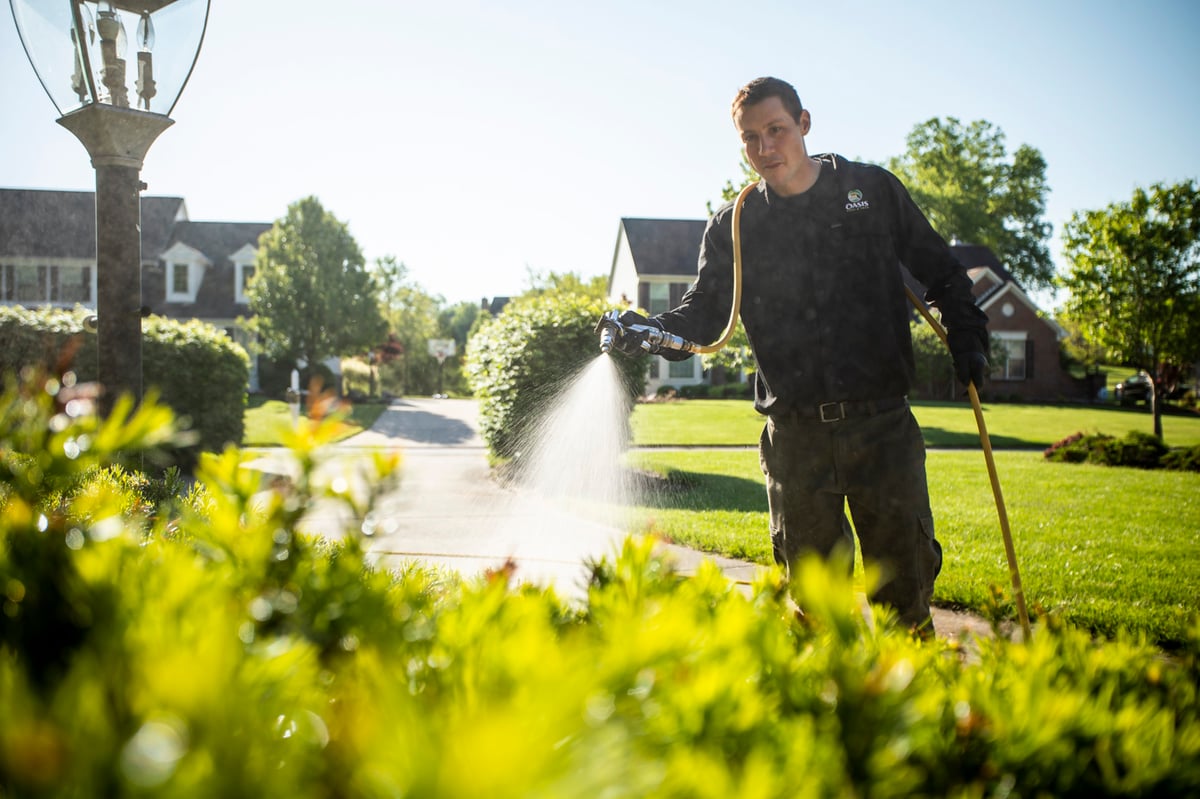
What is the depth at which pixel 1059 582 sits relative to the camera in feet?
16.9

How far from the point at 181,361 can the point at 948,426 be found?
15.9 meters

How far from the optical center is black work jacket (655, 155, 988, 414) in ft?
10.6

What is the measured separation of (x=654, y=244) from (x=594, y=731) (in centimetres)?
3746

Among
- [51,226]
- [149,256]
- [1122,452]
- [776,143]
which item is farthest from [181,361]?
[51,226]

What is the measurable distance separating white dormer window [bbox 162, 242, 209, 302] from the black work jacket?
32.7 m

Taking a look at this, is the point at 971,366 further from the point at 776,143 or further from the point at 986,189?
the point at 986,189

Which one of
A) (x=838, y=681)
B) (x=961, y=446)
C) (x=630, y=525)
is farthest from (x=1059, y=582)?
(x=961, y=446)

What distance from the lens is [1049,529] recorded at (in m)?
7.06

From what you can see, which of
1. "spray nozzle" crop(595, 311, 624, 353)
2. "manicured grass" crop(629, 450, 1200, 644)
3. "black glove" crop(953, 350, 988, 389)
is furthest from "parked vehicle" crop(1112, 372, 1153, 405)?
"spray nozzle" crop(595, 311, 624, 353)

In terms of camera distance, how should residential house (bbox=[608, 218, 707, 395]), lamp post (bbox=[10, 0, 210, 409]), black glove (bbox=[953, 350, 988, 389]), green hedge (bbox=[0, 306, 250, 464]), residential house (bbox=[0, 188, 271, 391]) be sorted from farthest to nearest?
residential house (bbox=[608, 218, 707, 395])
residential house (bbox=[0, 188, 271, 391])
green hedge (bbox=[0, 306, 250, 464])
lamp post (bbox=[10, 0, 210, 409])
black glove (bbox=[953, 350, 988, 389])

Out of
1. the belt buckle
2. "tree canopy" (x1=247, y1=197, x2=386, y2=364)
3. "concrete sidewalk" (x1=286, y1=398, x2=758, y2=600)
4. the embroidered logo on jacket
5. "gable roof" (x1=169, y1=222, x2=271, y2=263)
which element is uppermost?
"gable roof" (x1=169, y1=222, x2=271, y2=263)

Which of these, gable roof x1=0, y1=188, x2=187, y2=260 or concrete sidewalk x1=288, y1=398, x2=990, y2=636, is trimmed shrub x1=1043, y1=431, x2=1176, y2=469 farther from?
gable roof x1=0, y1=188, x2=187, y2=260

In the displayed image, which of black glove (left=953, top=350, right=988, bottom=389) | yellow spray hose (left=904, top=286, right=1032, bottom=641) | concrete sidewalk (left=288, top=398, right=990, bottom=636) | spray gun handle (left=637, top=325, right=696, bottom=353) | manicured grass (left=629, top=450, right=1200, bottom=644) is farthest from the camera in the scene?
manicured grass (left=629, top=450, right=1200, bottom=644)

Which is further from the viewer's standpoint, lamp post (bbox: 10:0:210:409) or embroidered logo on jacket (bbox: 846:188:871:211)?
lamp post (bbox: 10:0:210:409)
